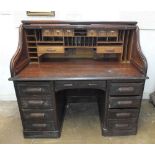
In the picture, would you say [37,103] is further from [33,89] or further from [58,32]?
[58,32]

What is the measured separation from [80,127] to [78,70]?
28.0 inches

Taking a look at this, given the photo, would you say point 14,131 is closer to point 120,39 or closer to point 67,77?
point 67,77

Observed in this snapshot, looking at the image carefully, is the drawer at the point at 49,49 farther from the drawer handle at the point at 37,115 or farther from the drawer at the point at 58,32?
the drawer handle at the point at 37,115

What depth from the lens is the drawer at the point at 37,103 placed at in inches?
65.3

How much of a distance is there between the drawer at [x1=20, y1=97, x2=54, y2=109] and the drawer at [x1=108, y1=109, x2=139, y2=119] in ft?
1.93

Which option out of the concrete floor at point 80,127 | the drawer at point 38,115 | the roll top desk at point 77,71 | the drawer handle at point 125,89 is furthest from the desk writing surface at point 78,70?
the concrete floor at point 80,127

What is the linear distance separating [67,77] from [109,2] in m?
1.07

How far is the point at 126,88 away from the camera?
1618 millimetres

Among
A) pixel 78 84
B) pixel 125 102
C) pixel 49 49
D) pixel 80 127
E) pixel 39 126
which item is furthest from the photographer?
pixel 80 127

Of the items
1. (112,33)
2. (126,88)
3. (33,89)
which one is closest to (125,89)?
(126,88)

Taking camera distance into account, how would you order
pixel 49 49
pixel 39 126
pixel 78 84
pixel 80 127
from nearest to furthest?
pixel 78 84, pixel 39 126, pixel 49 49, pixel 80 127

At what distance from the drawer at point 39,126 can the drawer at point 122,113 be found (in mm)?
587

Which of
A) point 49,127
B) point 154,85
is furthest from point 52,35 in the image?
point 154,85

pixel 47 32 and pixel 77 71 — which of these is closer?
pixel 77 71
